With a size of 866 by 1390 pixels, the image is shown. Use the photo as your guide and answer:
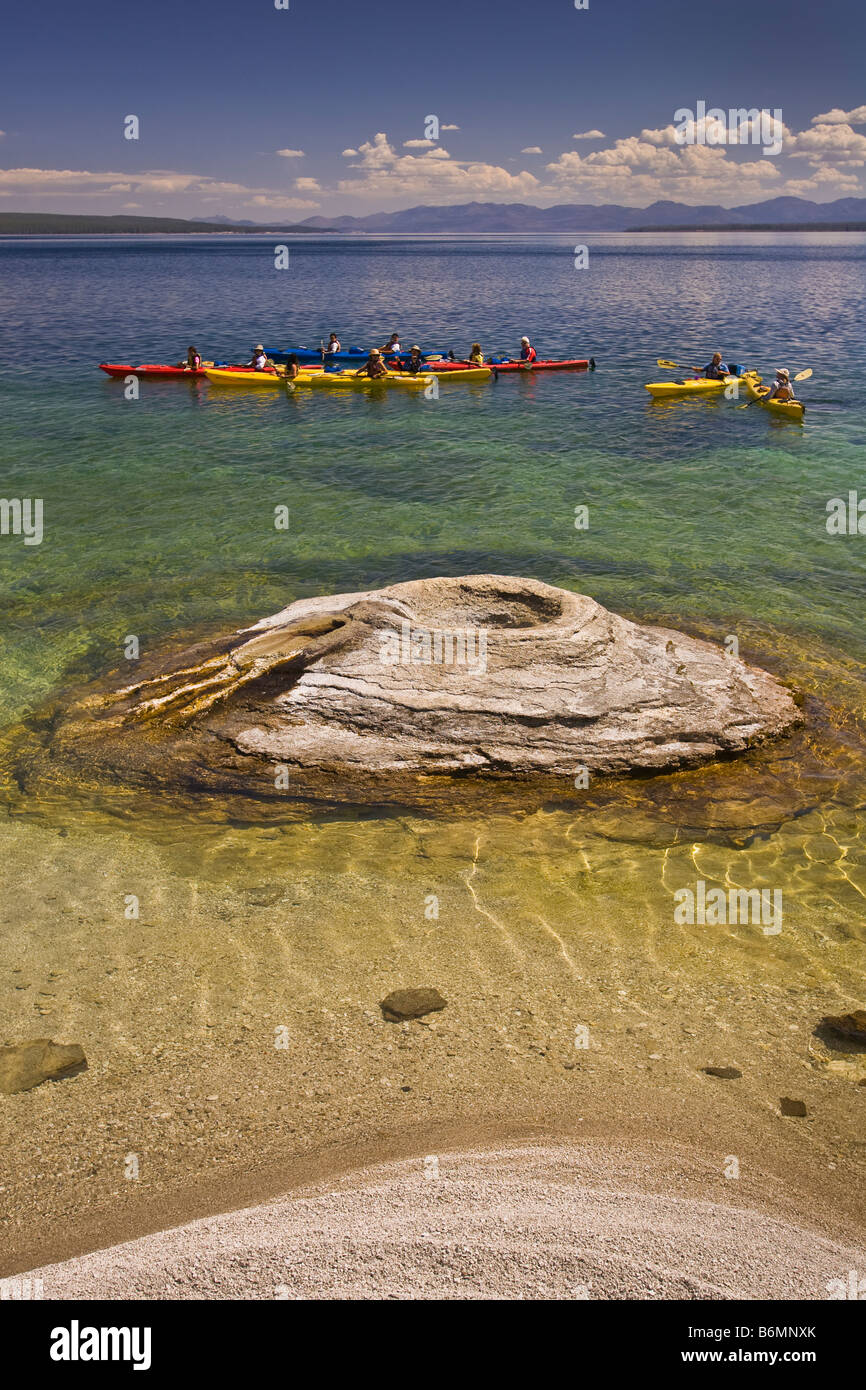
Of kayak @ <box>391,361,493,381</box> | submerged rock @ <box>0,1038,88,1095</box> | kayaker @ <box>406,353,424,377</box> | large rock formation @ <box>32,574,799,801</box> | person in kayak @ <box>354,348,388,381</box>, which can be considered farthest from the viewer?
kayak @ <box>391,361,493,381</box>

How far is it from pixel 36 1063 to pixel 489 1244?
3.45m

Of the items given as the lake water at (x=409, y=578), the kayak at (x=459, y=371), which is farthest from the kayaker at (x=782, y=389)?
the kayak at (x=459, y=371)

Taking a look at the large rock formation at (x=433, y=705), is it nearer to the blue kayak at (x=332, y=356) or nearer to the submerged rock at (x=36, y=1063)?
the submerged rock at (x=36, y=1063)

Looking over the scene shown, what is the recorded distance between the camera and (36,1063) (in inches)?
236

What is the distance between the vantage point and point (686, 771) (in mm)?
9977

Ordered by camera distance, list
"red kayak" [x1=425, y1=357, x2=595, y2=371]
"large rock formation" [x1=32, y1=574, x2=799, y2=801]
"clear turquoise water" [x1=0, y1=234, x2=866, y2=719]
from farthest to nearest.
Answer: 1. "red kayak" [x1=425, y1=357, x2=595, y2=371]
2. "clear turquoise water" [x1=0, y1=234, x2=866, y2=719]
3. "large rock formation" [x1=32, y1=574, x2=799, y2=801]

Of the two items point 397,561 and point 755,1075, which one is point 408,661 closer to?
point 755,1075

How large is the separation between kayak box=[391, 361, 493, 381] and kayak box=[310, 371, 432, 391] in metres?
1.43

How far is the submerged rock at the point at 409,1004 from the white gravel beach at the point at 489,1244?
4.37 ft

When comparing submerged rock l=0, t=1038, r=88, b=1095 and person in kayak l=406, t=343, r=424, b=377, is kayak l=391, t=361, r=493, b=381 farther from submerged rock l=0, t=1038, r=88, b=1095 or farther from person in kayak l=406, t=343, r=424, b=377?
submerged rock l=0, t=1038, r=88, b=1095

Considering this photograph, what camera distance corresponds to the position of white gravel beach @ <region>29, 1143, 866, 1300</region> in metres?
4.28

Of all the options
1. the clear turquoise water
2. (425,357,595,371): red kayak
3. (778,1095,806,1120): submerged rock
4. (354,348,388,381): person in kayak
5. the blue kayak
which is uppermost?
the blue kayak

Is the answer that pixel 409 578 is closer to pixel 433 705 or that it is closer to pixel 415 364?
pixel 433 705

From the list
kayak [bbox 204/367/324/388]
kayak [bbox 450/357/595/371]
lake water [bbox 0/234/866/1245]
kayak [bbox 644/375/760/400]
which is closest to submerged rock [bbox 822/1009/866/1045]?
lake water [bbox 0/234/866/1245]
